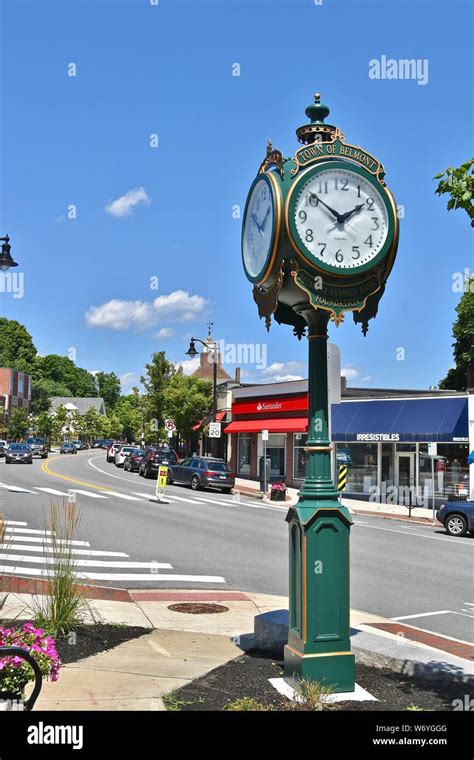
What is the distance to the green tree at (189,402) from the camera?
46281 millimetres

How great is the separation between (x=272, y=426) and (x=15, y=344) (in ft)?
354

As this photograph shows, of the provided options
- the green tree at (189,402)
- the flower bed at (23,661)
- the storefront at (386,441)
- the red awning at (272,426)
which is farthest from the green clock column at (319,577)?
the green tree at (189,402)

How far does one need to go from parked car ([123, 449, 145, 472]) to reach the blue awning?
654 inches

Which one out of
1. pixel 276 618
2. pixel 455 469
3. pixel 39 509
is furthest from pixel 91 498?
pixel 276 618

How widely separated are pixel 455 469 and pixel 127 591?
19010 mm

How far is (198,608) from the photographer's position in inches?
357

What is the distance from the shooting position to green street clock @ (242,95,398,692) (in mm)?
5195

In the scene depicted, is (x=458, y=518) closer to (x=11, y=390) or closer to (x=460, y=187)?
(x=460, y=187)

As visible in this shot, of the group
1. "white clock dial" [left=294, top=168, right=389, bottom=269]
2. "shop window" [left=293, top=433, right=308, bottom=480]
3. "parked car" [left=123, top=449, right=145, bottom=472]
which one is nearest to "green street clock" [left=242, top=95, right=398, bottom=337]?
"white clock dial" [left=294, top=168, right=389, bottom=269]

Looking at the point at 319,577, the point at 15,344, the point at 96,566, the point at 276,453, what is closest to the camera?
the point at 319,577

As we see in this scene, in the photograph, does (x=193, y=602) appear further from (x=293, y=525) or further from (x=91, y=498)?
(x=91, y=498)

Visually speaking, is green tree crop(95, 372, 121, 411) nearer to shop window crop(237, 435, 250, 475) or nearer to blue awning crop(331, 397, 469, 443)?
shop window crop(237, 435, 250, 475)

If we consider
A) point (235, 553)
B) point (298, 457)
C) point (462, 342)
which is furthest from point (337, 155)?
point (462, 342)

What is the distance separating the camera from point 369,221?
5758 mm
